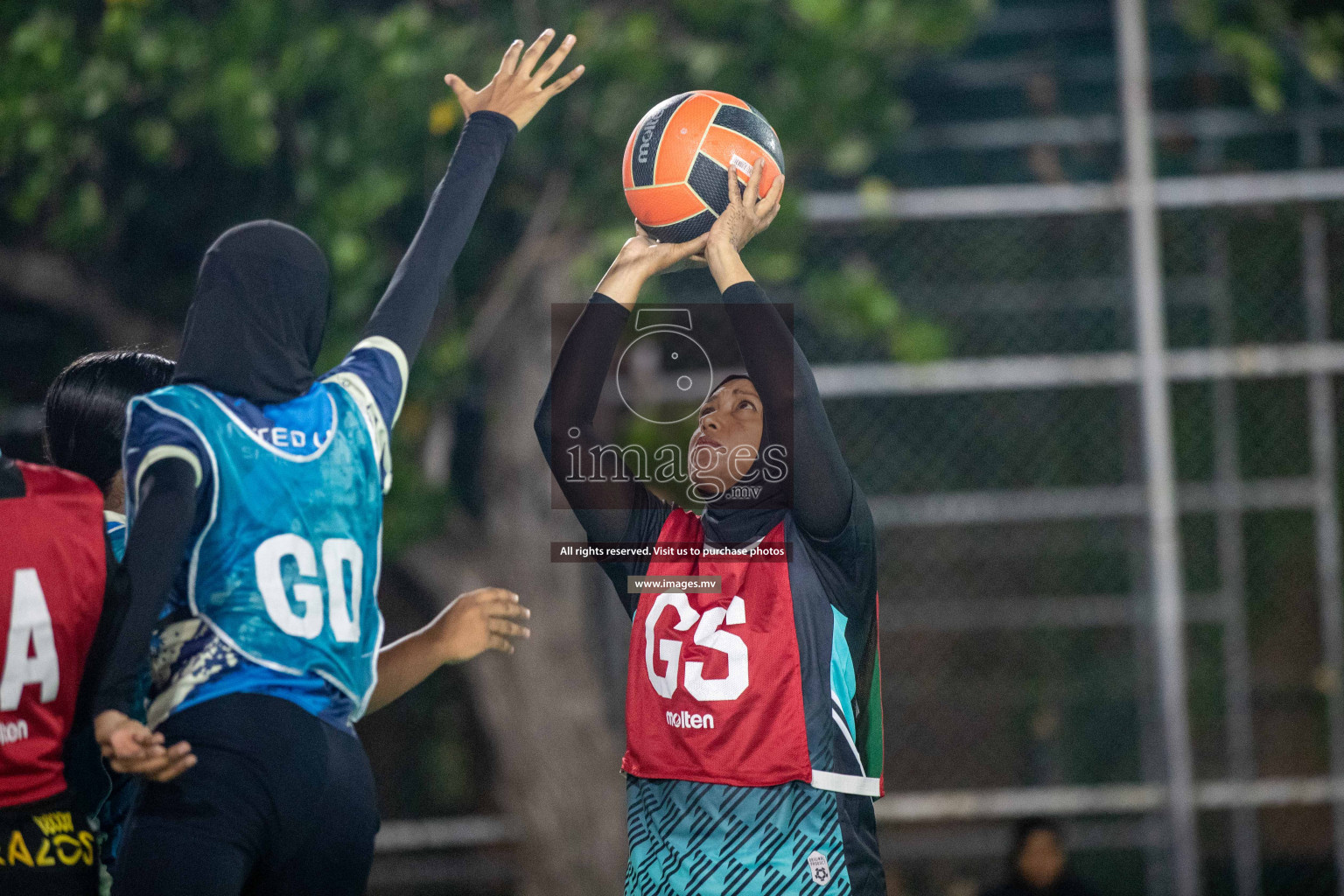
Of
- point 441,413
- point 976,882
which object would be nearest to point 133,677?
point 441,413

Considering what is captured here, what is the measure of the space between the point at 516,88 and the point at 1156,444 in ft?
11.3

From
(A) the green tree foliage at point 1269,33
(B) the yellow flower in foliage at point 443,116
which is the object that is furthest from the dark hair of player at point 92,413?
(A) the green tree foliage at point 1269,33

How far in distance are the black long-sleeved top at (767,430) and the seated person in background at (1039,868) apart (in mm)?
3174

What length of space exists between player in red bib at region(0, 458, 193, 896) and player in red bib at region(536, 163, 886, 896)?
91cm

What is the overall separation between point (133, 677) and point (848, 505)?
51.0 inches

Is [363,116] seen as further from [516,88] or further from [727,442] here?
[727,442]

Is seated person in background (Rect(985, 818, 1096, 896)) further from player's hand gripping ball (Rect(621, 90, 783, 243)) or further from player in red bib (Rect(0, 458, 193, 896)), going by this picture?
player in red bib (Rect(0, 458, 193, 896))

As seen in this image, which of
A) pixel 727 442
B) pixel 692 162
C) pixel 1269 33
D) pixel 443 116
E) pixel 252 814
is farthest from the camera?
pixel 1269 33

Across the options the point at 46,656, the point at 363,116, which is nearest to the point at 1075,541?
the point at 363,116

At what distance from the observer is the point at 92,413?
249 cm

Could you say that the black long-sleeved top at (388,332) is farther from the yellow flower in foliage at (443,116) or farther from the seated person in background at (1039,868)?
the seated person in background at (1039,868)

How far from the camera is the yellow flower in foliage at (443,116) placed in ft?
17.1

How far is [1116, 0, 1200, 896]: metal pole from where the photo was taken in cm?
514

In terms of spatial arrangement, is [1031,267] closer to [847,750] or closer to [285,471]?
[847,750]
